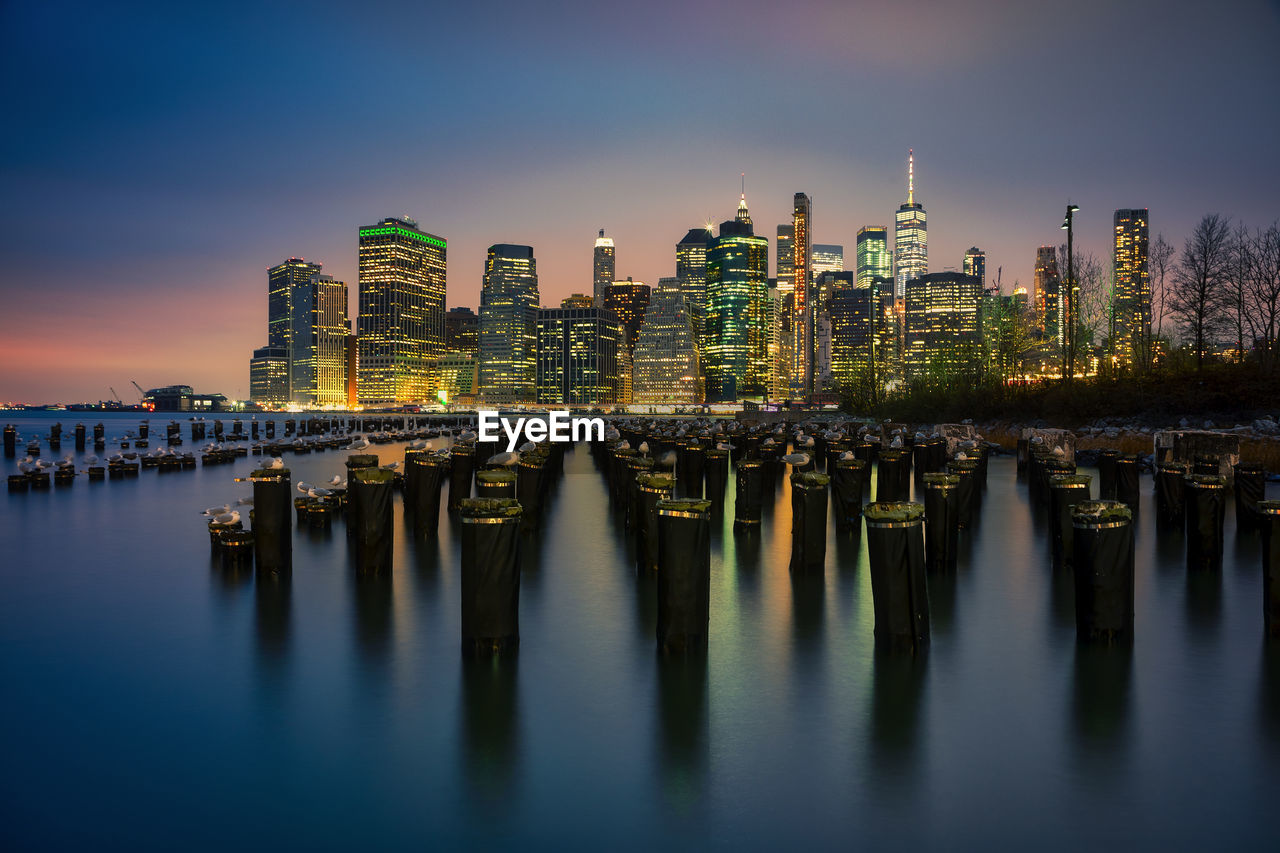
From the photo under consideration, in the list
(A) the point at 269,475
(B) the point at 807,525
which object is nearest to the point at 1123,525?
(B) the point at 807,525

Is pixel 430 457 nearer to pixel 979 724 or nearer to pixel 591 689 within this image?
pixel 591 689

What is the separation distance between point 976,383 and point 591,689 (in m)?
51.2

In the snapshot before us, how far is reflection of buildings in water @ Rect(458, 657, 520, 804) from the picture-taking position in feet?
16.4

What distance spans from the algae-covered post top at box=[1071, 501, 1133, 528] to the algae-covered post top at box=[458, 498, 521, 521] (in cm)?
508

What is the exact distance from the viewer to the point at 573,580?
10703 mm

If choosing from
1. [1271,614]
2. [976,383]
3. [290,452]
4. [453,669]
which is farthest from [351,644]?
[976,383]

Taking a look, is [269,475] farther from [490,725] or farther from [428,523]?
[490,725]

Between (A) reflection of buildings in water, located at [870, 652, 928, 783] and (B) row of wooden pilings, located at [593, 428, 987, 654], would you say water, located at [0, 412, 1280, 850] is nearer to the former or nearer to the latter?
(A) reflection of buildings in water, located at [870, 652, 928, 783]

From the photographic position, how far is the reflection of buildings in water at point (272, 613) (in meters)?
7.77

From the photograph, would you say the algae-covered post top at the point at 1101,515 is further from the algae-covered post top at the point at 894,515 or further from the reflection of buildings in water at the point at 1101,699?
the algae-covered post top at the point at 894,515

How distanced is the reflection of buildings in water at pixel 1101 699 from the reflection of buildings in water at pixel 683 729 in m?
2.51

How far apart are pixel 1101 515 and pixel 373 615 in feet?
23.7

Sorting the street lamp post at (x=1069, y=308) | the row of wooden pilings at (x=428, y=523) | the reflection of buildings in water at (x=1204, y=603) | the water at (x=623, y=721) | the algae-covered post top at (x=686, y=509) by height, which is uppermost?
the street lamp post at (x=1069, y=308)

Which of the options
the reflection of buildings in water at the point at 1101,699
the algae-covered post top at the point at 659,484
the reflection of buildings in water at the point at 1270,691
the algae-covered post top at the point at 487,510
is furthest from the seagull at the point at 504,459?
the reflection of buildings in water at the point at 1270,691
